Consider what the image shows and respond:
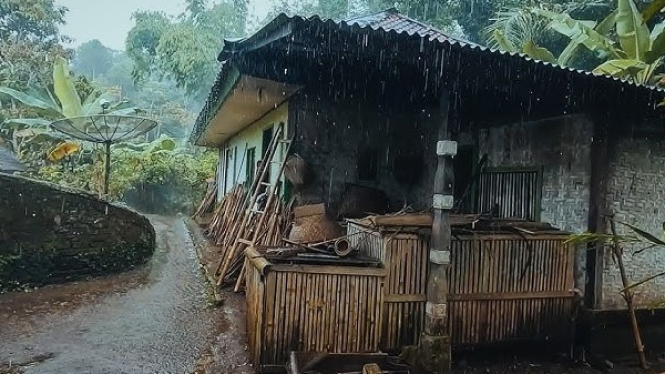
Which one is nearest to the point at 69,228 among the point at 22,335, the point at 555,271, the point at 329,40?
the point at 22,335

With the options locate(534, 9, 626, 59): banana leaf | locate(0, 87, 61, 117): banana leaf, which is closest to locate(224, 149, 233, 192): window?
locate(0, 87, 61, 117): banana leaf

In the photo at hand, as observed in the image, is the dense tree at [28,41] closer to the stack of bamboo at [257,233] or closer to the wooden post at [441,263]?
the stack of bamboo at [257,233]

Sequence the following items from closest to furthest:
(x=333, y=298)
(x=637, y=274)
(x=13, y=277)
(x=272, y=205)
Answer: (x=333, y=298), (x=637, y=274), (x=13, y=277), (x=272, y=205)

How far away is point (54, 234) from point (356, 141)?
526cm

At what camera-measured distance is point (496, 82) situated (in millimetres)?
4855

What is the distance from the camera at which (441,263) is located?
494cm

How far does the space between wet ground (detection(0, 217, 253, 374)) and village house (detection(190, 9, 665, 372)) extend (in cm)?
247

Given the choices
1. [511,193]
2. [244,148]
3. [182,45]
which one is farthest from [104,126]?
[182,45]

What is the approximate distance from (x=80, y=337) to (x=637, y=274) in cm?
688

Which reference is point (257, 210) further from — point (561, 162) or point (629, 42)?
point (629, 42)

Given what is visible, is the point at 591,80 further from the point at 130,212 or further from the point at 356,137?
the point at 130,212

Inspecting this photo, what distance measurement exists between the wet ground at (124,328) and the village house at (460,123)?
2466mm

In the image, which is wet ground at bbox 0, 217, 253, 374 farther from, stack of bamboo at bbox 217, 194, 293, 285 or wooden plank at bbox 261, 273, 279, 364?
stack of bamboo at bbox 217, 194, 293, 285

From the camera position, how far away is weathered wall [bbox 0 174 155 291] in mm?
7355
